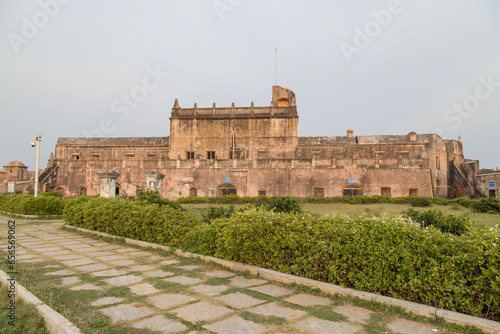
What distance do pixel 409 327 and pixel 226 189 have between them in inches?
917

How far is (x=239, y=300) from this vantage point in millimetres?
3770

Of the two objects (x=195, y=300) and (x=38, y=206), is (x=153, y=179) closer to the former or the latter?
(x=38, y=206)

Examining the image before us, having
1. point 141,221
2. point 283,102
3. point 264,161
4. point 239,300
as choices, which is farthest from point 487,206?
point 283,102

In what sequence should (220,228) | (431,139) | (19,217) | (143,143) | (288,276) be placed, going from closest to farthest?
(288,276), (220,228), (19,217), (431,139), (143,143)

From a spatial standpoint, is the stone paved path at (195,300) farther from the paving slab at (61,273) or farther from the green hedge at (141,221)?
the green hedge at (141,221)

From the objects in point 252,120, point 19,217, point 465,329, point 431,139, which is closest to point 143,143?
point 252,120

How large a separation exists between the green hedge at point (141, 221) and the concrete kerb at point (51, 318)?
2.98 meters

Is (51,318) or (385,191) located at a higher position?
(385,191)

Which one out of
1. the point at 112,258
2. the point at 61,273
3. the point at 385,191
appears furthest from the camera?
the point at 385,191

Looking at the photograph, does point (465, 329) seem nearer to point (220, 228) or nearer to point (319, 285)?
point (319, 285)

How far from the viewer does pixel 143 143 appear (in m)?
32.7

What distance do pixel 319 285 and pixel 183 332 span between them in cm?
195

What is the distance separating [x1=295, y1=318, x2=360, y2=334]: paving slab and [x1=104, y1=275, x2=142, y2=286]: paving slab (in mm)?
2573

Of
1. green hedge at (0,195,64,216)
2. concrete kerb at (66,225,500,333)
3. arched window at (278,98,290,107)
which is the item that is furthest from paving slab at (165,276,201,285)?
arched window at (278,98,290,107)
